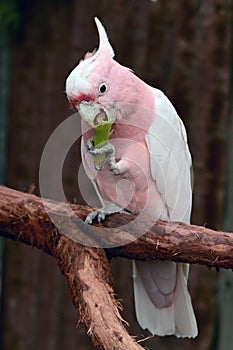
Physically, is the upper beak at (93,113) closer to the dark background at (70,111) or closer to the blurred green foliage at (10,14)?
the dark background at (70,111)

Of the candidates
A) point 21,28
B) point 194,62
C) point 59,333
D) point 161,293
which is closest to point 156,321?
point 161,293

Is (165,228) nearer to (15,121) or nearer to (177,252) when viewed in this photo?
(177,252)

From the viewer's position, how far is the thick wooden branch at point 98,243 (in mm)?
1223

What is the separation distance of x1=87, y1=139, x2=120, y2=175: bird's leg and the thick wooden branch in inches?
3.6

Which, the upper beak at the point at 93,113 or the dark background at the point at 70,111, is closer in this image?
the upper beak at the point at 93,113

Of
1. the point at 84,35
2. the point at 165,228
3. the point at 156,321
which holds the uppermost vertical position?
the point at 84,35

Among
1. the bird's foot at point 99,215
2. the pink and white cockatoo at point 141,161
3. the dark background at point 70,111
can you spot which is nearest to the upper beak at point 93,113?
the pink and white cockatoo at point 141,161

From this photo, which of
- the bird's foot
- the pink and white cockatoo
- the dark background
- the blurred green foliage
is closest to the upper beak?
the pink and white cockatoo

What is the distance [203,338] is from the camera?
199cm

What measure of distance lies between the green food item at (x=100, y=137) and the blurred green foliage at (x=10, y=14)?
0.88 metres

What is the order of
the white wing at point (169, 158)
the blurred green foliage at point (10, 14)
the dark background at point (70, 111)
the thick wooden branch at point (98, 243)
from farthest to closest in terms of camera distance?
the blurred green foliage at point (10, 14), the dark background at point (70, 111), the white wing at point (169, 158), the thick wooden branch at point (98, 243)

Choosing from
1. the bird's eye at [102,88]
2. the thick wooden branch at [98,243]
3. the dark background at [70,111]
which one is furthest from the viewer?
the dark background at [70,111]

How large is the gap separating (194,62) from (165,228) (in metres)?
0.78

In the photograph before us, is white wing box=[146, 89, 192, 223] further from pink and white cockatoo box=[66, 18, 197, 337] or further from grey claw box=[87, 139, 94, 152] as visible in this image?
grey claw box=[87, 139, 94, 152]
